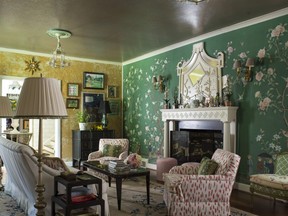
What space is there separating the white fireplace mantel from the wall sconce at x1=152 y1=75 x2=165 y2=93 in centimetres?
71

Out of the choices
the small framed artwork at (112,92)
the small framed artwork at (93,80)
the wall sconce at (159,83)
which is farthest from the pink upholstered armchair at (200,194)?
the small framed artwork at (112,92)

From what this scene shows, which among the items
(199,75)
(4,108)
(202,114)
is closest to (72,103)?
(4,108)

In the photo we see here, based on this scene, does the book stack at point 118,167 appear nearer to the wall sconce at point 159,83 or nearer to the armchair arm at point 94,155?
the armchair arm at point 94,155

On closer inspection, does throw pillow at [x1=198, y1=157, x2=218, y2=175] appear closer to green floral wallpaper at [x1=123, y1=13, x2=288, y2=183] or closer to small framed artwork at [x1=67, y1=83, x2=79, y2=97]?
green floral wallpaper at [x1=123, y1=13, x2=288, y2=183]

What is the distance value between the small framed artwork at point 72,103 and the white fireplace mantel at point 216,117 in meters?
2.79

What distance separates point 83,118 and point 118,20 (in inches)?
133

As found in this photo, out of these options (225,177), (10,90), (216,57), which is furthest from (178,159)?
(10,90)

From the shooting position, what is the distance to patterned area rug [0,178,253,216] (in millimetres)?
3695

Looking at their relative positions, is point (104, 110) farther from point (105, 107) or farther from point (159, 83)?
point (159, 83)

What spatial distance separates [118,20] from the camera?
484cm

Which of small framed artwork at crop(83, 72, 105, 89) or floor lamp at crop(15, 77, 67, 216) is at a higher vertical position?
small framed artwork at crop(83, 72, 105, 89)

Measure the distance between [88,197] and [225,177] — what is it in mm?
1572

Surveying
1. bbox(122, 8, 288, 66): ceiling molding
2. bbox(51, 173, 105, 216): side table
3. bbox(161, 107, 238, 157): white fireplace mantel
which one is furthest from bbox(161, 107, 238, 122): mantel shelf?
bbox(51, 173, 105, 216): side table

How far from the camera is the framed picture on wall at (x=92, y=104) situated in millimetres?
7828
